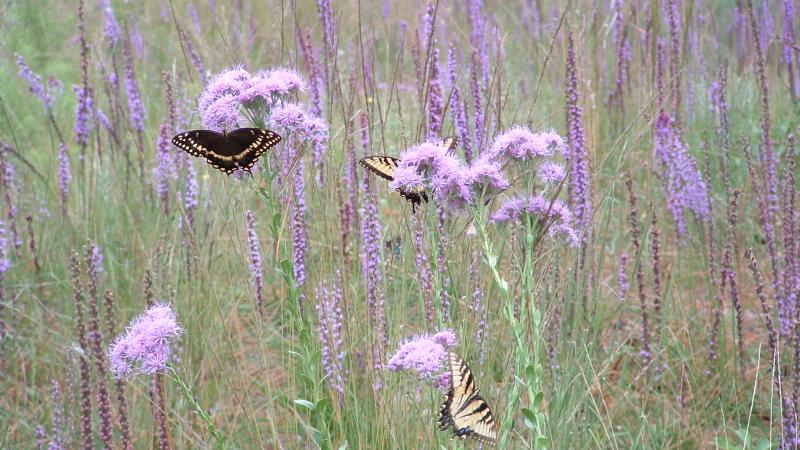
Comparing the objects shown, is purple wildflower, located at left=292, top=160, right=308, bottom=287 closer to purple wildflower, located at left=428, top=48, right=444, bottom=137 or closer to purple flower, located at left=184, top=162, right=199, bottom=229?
purple wildflower, located at left=428, top=48, right=444, bottom=137

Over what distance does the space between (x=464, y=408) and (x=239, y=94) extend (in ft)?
3.37

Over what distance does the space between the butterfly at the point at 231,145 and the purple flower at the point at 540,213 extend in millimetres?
623

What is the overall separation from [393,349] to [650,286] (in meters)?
2.07

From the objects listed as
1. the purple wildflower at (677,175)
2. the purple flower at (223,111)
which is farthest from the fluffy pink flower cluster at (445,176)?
the purple wildflower at (677,175)

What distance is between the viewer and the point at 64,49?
6801 mm

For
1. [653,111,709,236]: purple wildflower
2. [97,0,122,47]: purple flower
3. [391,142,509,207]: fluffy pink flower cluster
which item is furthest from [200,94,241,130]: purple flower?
[97,0,122,47]: purple flower

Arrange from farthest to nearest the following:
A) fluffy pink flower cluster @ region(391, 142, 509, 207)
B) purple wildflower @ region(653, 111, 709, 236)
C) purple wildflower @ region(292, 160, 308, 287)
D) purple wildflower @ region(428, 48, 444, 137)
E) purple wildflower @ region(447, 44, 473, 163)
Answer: purple wildflower @ region(653, 111, 709, 236) → purple wildflower @ region(447, 44, 473, 163) → purple wildflower @ region(428, 48, 444, 137) → purple wildflower @ region(292, 160, 308, 287) → fluffy pink flower cluster @ region(391, 142, 509, 207)

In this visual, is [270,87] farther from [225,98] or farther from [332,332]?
[332,332]

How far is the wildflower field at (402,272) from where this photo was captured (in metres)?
2.28

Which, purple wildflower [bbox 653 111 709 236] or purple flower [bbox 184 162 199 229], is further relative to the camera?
purple wildflower [bbox 653 111 709 236]

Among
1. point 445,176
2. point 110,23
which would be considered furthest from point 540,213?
point 110,23

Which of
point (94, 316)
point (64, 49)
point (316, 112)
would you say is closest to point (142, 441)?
point (94, 316)

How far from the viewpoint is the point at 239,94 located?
2.29 meters

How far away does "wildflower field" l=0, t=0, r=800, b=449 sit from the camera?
228 cm
